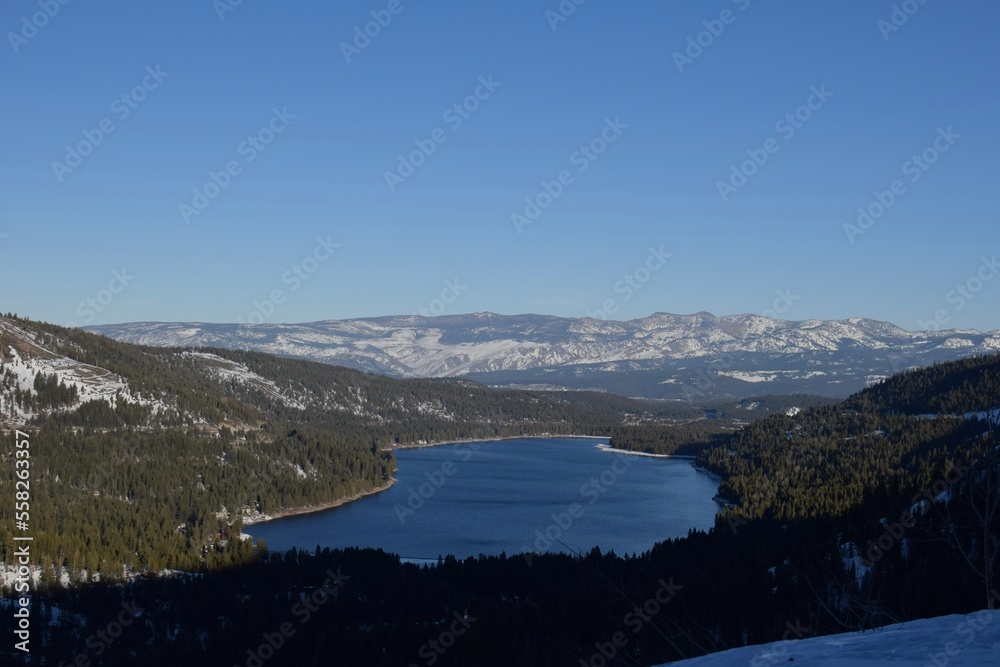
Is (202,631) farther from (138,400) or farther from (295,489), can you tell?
(138,400)

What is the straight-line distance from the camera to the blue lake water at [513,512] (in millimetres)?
82812

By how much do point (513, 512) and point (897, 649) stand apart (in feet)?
290

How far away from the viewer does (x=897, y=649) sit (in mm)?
14555

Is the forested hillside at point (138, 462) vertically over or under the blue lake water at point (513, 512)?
over

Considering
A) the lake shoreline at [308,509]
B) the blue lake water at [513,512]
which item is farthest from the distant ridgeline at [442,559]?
the blue lake water at [513,512]

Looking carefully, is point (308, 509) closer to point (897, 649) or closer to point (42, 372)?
point (42, 372)

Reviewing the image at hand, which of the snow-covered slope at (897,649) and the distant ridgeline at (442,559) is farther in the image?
the distant ridgeline at (442,559)

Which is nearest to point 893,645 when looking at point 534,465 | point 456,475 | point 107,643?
point 107,643

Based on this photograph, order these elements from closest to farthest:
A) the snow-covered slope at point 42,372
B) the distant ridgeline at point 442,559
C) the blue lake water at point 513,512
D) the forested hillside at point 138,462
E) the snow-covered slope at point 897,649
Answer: the snow-covered slope at point 897,649, the distant ridgeline at point 442,559, the forested hillside at point 138,462, the blue lake water at point 513,512, the snow-covered slope at point 42,372

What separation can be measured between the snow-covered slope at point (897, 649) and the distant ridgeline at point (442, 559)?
61cm

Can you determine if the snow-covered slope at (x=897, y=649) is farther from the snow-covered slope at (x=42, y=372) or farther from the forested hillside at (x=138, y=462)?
the snow-covered slope at (x=42, y=372)

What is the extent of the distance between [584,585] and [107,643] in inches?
1142

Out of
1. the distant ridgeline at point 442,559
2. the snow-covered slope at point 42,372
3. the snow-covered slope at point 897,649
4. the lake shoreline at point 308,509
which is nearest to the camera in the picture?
the snow-covered slope at point 897,649

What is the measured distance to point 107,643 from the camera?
169 feet
